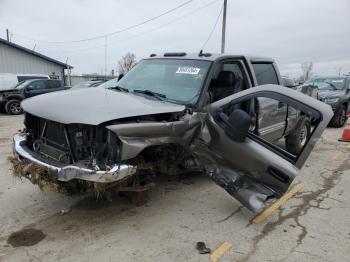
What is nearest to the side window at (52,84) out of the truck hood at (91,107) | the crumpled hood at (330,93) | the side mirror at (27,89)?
the side mirror at (27,89)

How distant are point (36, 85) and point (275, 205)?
48.1 feet

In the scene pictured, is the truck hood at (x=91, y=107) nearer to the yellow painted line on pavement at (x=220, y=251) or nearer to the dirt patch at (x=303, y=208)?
the yellow painted line on pavement at (x=220, y=251)

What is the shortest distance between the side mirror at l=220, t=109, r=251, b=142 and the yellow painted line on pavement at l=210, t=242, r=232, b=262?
1.18m

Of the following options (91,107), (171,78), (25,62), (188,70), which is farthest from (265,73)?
(25,62)

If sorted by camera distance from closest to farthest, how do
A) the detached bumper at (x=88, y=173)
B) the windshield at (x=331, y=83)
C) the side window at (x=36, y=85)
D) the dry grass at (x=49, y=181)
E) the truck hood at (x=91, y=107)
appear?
the detached bumper at (x=88, y=173), the truck hood at (x=91, y=107), the dry grass at (x=49, y=181), the windshield at (x=331, y=83), the side window at (x=36, y=85)

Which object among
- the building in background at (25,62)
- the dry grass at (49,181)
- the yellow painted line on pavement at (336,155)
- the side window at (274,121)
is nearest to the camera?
the dry grass at (49,181)

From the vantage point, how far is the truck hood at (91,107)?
131 inches

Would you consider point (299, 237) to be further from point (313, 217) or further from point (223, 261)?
point (223, 261)

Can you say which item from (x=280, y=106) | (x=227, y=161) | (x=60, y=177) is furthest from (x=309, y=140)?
(x=60, y=177)

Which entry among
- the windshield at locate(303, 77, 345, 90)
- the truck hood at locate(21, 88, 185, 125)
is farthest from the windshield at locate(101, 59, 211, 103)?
the windshield at locate(303, 77, 345, 90)

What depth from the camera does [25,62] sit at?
28172mm

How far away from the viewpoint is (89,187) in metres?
3.53

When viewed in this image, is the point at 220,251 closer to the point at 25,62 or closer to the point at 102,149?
the point at 102,149

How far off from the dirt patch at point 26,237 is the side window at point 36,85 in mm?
13670
